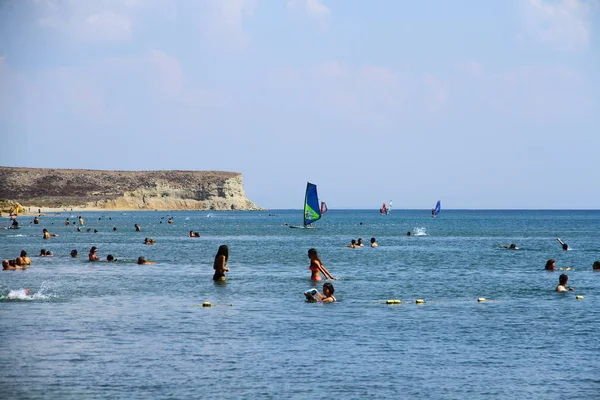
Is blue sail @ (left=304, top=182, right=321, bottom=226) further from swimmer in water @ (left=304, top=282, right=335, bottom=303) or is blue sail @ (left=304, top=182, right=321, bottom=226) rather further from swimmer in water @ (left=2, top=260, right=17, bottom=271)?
swimmer in water @ (left=304, top=282, right=335, bottom=303)

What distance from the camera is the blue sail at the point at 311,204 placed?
9628 cm

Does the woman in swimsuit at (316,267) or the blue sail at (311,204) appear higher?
the blue sail at (311,204)

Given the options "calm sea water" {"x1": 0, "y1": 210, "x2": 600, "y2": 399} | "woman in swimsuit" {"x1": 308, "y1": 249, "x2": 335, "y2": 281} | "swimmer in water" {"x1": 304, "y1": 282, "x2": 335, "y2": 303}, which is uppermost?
"woman in swimsuit" {"x1": 308, "y1": 249, "x2": 335, "y2": 281}

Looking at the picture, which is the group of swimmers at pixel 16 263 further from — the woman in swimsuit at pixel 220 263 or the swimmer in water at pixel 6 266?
the woman in swimsuit at pixel 220 263

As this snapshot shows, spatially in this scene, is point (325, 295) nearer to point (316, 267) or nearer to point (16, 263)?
point (316, 267)

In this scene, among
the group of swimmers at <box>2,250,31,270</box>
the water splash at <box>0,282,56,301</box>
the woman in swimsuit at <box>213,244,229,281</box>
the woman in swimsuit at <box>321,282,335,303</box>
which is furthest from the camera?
the group of swimmers at <box>2,250,31,270</box>

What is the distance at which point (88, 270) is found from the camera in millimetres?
46812

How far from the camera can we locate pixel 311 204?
330 feet

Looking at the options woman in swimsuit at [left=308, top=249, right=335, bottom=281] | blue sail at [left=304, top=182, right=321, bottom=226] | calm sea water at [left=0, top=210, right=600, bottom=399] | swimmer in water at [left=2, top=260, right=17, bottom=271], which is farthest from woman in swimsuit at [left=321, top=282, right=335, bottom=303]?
blue sail at [left=304, top=182, right=321, bottom=226]

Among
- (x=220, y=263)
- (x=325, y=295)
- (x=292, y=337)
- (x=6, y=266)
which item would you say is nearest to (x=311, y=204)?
(x=6, y=266)

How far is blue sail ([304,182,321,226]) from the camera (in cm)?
9628

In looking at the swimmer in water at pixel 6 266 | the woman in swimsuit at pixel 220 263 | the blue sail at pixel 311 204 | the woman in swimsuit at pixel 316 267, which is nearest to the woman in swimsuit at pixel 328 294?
the woman in swimsuit at pixel 316 267

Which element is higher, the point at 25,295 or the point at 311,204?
the point at 311,204

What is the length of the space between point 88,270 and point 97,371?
2869cm
